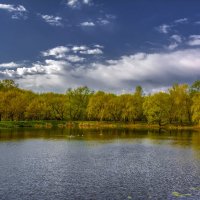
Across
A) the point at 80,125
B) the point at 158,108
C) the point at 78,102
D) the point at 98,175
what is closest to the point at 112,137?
the point at 98,175

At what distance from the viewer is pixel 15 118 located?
504 feet

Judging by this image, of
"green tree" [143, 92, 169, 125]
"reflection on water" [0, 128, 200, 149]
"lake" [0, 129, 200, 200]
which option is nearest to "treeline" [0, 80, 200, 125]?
"green tree" [143, 92, 169, 125]

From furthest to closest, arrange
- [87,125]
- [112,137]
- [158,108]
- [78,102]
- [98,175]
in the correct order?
[78,102], [87,125], [158,108], [112,137], [98,175]

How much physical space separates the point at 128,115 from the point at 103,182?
4596 inches

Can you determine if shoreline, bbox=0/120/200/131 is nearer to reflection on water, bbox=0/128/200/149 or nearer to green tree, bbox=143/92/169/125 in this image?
green tree, bbox=143/92/169/125

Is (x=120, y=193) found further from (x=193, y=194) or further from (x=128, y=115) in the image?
(x=128, y=115)

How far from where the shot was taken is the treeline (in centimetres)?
14100

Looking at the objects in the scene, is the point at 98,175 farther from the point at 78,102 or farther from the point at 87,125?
the point at 78,102

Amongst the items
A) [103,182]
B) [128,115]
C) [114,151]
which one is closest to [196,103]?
[128,115]

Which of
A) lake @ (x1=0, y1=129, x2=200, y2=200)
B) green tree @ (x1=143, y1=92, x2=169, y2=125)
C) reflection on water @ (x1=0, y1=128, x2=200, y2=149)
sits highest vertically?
green tree @ (x1=143, y1=92, x2=169, y2=125)

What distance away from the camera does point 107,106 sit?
15525 centimetres

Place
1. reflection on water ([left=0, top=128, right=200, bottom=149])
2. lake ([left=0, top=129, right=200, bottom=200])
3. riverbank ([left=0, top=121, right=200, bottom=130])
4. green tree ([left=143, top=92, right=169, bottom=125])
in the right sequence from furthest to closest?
green tree ([left=143, top=92, right=169, bottom=125]), riverbank ([left=0, top=121, right=200, bottom=130]), reflection on water ([left=0, top=128, right=200, bottom=149]), lake ([left=0, top=129, right=200, bottom=200])

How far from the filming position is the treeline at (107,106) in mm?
141000

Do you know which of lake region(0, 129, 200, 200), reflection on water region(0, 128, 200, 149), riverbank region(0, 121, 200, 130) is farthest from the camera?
riverbank region(0, 121, 200, 130)
